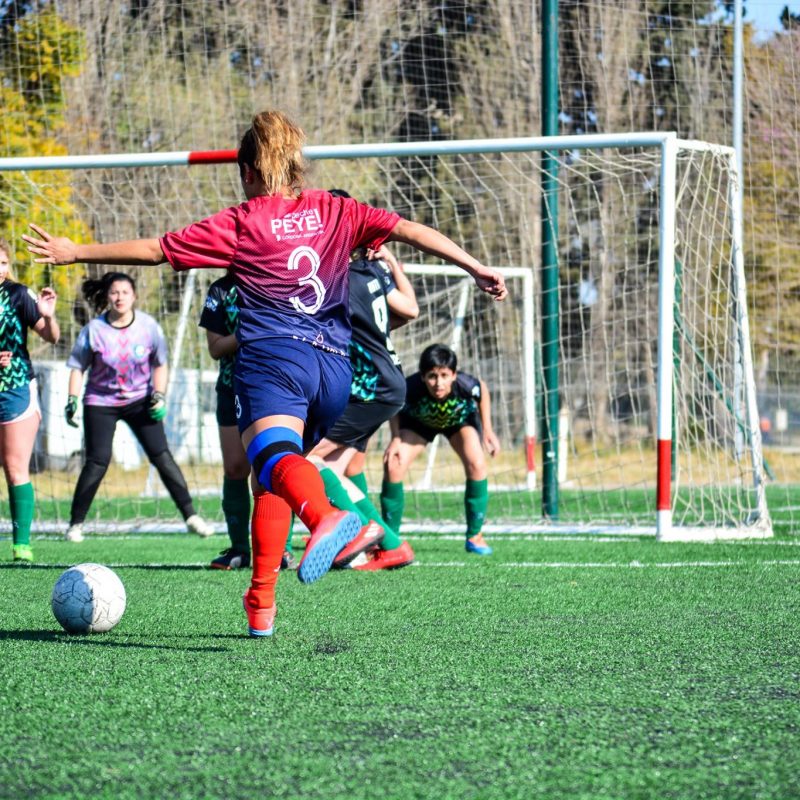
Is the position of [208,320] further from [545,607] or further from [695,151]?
[695,151]

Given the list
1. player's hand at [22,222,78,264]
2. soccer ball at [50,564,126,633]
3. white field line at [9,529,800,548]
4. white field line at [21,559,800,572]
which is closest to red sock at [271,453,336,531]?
soccer ball at [50,564,126,633]

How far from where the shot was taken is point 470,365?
16.8m

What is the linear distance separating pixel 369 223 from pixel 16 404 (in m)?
3.48

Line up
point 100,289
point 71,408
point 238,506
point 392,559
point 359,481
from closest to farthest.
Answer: point 392,559, point 238,506, point 359,481, point 71,408, point 100,289

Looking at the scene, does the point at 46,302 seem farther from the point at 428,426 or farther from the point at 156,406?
the point at 428,426

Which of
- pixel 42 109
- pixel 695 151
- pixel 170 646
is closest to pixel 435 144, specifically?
pixel 695 151

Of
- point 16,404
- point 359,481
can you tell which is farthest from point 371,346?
point 16,404

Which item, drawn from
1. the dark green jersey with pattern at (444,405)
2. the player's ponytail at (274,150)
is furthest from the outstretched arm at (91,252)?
the dark green jersey with pattern at (444,405)

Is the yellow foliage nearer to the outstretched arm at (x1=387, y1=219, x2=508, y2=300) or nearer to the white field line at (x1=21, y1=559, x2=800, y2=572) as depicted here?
the white field line at (x1=21, y1=559, x2=800, y2=572)

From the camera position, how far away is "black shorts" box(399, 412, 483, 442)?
7.88m

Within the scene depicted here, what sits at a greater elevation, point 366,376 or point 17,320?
point 17,320

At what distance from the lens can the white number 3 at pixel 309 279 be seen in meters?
4.05

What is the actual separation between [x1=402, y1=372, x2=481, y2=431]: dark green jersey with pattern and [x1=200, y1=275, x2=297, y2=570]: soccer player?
1.47 m

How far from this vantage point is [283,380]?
3.93 m
